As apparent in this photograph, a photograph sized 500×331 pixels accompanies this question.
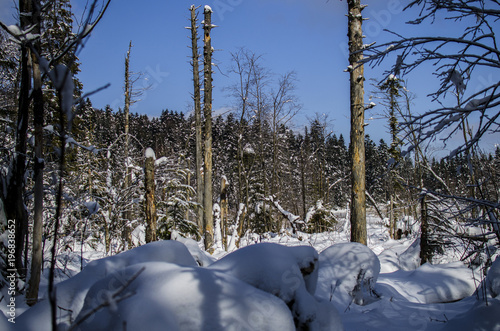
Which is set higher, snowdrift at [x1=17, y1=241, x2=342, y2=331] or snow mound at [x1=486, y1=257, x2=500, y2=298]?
snowdrift at [x1=17, y1=241, x2=342, y2=331]

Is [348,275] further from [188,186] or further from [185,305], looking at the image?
[188,186]

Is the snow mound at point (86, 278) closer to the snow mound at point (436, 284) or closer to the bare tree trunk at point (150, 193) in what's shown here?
the bare tree trunk at point (150, 193)

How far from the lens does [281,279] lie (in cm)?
239

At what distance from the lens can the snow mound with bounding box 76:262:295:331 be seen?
5.35 ft

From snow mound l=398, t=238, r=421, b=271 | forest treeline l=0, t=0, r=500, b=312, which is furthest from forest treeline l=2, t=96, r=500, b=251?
snow mound l=398, t=238, r=421, b=271

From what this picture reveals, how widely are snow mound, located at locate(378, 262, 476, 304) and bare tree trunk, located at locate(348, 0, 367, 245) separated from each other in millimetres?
1320

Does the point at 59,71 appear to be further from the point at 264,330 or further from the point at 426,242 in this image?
the point at 426,242

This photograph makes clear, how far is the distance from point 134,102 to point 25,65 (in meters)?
14.6

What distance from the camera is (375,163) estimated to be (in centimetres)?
4581

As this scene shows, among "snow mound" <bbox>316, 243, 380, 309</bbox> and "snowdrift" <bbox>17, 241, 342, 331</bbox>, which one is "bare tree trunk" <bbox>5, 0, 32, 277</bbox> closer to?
"snowdrift" <bbox>17, 241, 342, 331</bbox>

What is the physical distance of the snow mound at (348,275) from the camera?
4.09 m

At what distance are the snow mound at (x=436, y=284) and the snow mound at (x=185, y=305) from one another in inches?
147

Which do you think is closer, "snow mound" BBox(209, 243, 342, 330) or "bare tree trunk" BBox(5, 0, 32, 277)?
"snow mound" BBox(209, 243, 342, 330)

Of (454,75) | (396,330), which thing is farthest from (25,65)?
(396,330)
